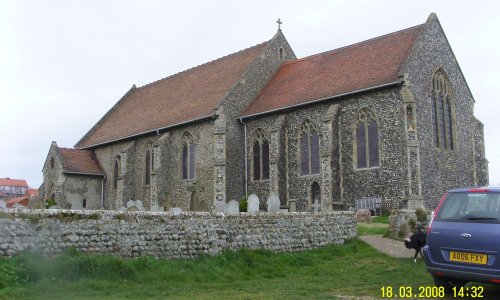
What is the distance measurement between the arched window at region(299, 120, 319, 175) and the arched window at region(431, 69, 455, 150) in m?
5.83

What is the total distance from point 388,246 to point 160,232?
310 inches

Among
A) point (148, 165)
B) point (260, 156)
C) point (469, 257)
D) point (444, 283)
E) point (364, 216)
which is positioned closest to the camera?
point (469, 257)

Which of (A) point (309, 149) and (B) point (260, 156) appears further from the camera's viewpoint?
(B) point (260, 156)

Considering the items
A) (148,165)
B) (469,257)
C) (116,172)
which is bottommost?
(469,257)

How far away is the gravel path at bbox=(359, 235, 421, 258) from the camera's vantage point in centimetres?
1641

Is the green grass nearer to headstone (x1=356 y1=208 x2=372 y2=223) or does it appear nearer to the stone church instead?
headstone (x1=356 y1=208 x2=372 y2=223)

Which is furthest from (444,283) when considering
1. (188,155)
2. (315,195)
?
(188,155)

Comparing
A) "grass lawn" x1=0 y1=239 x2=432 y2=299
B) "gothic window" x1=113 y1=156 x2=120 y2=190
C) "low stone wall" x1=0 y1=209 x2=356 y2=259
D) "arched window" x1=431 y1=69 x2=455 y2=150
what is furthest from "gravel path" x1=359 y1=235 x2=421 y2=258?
"gothic window" x1=113 y1=156 x2=120 y2=190

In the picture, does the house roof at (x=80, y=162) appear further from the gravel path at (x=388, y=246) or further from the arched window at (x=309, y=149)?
the gravel path at (x=388, y=246)

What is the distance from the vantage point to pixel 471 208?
9.48 m

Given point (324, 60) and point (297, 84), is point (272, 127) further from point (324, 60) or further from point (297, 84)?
point (324, 60)

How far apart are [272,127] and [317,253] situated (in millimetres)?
13760

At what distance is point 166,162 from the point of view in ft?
107

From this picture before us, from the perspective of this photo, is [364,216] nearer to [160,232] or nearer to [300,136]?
[300,136]
